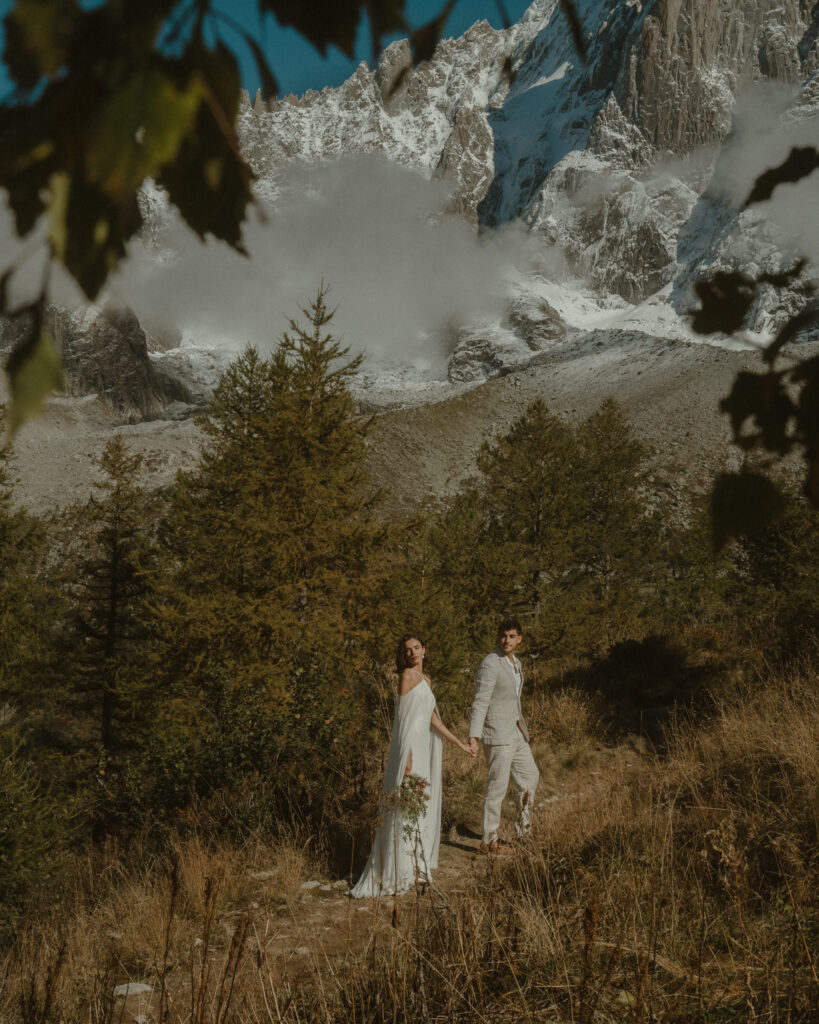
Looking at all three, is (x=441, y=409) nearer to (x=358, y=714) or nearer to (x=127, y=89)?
(x=358, y=714)

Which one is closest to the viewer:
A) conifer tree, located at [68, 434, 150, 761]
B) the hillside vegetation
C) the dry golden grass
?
the dry golden grass

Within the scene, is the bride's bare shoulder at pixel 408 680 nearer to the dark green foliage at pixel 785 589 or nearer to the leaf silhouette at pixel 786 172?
the leaf silhouette at pixel 786 172

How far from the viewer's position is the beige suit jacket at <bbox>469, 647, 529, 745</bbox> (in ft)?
18.7

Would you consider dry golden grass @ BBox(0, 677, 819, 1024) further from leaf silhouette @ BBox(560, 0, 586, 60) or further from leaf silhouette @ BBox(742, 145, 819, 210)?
leaf silhouette @ BBox(560, 0, 586, 60)

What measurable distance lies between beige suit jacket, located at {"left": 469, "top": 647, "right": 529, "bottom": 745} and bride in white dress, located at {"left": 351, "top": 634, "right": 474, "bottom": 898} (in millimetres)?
446

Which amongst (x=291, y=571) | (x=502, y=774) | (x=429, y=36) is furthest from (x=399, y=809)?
(x=291, y=571)

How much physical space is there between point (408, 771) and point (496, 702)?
47.5 inches

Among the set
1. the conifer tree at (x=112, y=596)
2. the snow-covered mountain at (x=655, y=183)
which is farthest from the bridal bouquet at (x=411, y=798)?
the snow-covered mountain at (x=655, y=183)

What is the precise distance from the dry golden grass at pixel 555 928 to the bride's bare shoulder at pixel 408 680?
125cm

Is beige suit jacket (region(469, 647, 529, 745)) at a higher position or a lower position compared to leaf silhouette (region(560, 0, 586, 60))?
lower

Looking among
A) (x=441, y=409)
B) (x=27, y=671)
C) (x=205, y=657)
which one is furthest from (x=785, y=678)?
(x=441, y=409)

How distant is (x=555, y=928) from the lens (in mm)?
2400

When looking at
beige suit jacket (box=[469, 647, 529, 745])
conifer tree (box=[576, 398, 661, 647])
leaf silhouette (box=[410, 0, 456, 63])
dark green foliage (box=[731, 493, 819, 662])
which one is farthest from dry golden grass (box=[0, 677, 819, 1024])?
conifer tree (box=[576, 398, 661, 647])

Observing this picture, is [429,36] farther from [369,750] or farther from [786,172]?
[369,750]
